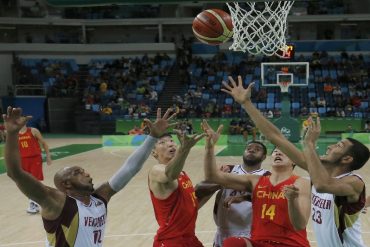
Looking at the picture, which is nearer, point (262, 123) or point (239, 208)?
point (262, 123)

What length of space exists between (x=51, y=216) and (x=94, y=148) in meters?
16.4

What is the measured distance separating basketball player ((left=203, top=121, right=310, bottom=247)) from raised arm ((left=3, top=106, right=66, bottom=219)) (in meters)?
1.17

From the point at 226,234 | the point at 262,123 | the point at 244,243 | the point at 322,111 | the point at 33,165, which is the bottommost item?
the point at 322,111

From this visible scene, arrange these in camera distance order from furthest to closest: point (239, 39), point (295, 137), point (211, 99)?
point (211, 99) < point (295, 137) < point (239, 39)

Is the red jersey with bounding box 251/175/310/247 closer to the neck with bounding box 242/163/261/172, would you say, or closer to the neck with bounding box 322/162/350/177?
the neck with bounding box 322/162/350/177

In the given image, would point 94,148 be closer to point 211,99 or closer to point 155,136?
point 211,99

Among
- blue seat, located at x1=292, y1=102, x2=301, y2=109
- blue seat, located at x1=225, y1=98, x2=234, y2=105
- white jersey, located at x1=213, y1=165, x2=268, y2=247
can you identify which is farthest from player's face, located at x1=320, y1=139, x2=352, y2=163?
blue seat, located at x1=225, y1=98, x2=234, y2=105

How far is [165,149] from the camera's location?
13.3ft

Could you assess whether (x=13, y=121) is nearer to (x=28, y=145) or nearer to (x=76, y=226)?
(x=76, y=226)

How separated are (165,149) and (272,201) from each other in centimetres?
89

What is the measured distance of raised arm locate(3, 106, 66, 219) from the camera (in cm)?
287

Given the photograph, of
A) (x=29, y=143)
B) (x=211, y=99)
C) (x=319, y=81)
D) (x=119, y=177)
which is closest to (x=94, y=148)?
Result: (x=211, y=99)

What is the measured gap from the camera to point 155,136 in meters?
3.67

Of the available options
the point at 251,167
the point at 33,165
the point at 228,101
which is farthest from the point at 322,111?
the point at 251,167
